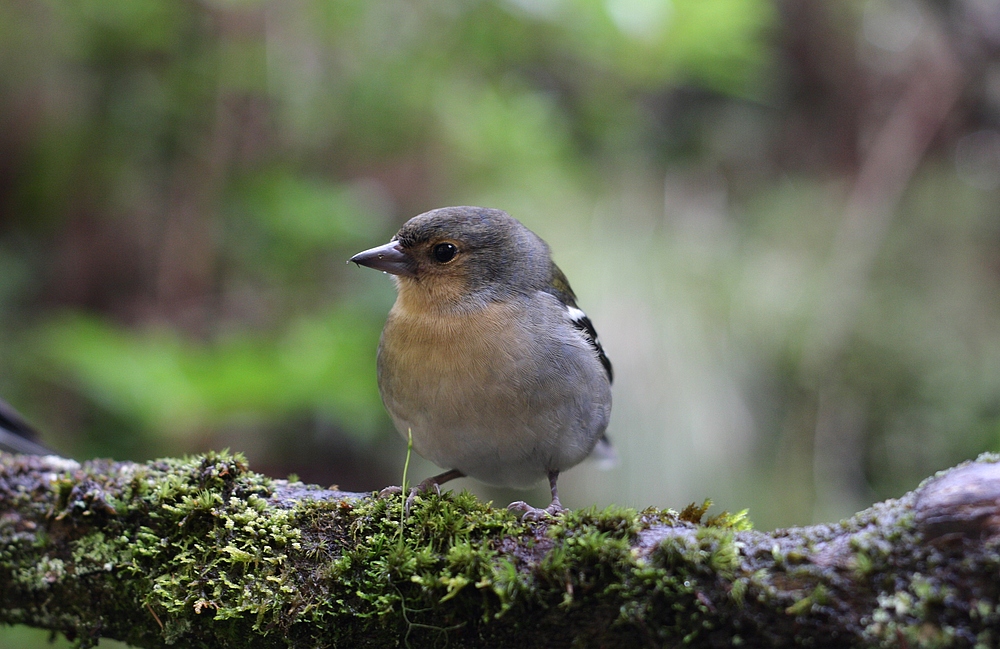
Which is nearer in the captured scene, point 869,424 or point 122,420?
point 122,420

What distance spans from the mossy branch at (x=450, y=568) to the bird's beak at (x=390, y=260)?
894 mm

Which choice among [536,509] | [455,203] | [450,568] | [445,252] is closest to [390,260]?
[445,252]

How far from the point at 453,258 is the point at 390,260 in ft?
0.80

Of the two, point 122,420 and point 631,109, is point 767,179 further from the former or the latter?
point 122,420

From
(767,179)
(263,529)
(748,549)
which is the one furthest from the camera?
(767,179)

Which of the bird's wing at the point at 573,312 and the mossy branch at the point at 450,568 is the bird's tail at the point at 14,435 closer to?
the mossy branch at the point at 450,568

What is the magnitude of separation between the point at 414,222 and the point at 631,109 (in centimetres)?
363

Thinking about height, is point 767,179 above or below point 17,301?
above

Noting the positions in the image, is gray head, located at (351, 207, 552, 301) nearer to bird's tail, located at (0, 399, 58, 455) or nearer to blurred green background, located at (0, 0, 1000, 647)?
blurred green background, located at (0, 0, 1000, 647)

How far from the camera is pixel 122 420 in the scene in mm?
4738

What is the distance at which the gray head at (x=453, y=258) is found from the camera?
116 inches

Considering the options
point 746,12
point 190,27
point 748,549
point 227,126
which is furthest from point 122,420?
point 746,12

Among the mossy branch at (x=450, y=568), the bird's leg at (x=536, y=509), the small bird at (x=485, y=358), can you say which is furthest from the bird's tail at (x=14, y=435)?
the bird's leg at (x=536, y=509)

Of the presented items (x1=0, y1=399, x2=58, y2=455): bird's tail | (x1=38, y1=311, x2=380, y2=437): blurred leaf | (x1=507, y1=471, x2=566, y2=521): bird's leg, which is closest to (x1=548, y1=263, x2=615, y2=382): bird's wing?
(x1=507, y1=471, x2=566, y2=521): bird's leg
